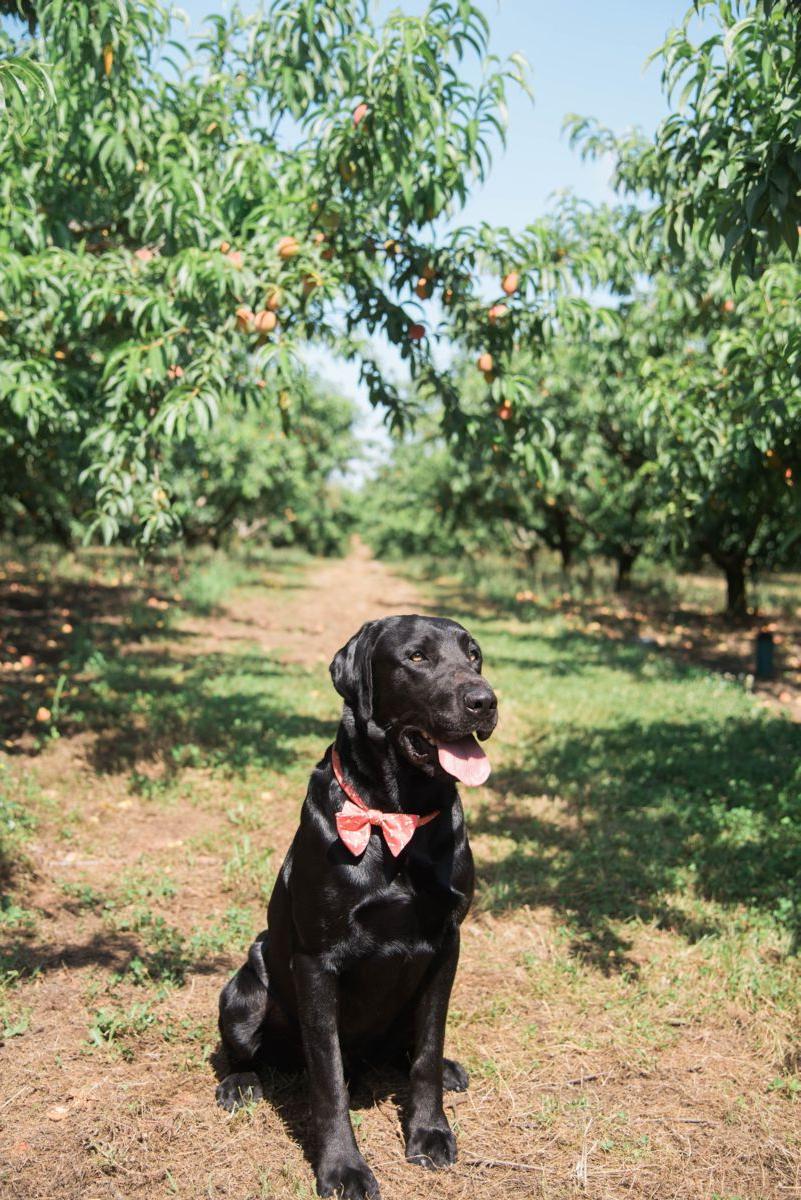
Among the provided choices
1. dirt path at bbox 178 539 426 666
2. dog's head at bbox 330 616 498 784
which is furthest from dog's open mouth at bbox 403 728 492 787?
dirt path at bbox 178 539 426 666

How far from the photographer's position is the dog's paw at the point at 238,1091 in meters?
3.11

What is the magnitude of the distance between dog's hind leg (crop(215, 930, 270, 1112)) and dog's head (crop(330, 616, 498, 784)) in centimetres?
102

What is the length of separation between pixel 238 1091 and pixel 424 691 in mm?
1569

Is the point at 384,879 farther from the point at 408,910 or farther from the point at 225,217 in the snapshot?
the point at 225,217

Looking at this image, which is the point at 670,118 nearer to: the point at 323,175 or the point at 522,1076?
the point at 323,175

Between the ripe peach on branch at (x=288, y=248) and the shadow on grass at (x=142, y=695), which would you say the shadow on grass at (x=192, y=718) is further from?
the ripe peach on branch at (x=288, y=248)

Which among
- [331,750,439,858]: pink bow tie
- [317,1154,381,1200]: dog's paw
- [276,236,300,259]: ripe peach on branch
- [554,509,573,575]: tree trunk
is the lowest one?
[317,1154,381,1200]: dog's paw

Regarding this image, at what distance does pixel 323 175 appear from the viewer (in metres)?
5.34

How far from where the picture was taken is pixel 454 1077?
10.9 feet

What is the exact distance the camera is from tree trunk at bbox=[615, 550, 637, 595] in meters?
20.3

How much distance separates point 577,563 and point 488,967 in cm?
2155

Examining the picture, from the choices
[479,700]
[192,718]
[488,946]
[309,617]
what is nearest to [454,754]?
[479,700]

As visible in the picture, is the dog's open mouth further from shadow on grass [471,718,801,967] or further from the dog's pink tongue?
shadow on grass [471,718,801,967]

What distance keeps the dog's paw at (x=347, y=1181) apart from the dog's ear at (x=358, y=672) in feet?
4.17
